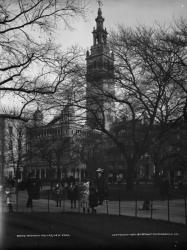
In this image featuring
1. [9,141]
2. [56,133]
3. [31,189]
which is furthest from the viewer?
[56,133]

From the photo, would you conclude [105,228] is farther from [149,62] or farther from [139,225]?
[149,62]

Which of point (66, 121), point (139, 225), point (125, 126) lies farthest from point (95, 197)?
point (125, 126)

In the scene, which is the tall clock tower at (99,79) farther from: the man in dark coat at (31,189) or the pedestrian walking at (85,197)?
the pedestrian walking at (85,197)

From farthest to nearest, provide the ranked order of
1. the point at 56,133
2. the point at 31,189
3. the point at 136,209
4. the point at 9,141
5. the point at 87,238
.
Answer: the point at 56,133
the point at 9,141
the point at 31,189
the point at 136,209
the point at 87,238

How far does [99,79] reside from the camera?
3123 cm

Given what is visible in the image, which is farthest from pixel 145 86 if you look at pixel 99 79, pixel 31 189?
pixel 31 189

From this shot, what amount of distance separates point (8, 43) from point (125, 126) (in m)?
19.7

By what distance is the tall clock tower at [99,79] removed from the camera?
99.7 feet

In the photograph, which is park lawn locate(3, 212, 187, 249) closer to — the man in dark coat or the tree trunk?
the man in dark coat

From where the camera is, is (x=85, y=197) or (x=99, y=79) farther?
(x=99, y=79)

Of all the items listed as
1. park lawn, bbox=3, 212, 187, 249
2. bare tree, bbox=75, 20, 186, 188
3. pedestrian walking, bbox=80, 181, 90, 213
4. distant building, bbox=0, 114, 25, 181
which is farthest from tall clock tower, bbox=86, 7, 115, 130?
park lawn, bbox=3, 212, 187, 249

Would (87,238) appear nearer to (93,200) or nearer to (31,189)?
(93,200)

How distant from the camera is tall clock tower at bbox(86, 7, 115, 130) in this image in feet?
99.7

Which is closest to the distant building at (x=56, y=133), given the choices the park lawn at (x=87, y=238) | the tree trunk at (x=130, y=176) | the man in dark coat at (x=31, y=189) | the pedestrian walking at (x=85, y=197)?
the man in dark coat at (x=31, y=189)
